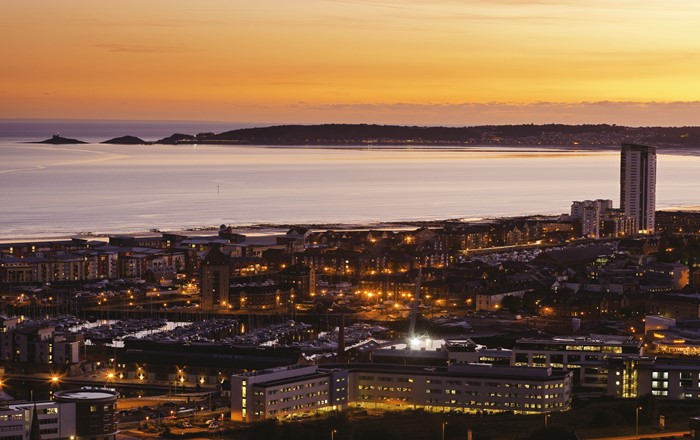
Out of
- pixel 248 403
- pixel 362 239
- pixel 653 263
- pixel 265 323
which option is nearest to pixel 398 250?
pixel 362 239

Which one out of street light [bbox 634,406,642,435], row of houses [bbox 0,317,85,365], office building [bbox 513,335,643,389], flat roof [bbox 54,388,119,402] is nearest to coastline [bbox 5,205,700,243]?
row of houses [bbox 0,317,85,365]

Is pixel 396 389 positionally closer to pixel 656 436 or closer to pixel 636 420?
pixel 636 420

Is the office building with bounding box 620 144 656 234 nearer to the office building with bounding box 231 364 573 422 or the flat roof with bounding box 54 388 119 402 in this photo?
the office building with bounding box 231 364 573 422

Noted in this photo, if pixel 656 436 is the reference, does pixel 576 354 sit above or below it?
above

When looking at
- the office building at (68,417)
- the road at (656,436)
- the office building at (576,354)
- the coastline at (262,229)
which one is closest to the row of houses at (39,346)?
the office building at (68,417)

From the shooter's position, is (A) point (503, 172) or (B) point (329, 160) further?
(B) point (329, 160)

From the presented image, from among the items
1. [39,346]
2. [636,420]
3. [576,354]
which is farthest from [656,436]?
[39,346]

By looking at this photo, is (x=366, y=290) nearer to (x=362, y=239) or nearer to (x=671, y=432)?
(x=362, y=239)
